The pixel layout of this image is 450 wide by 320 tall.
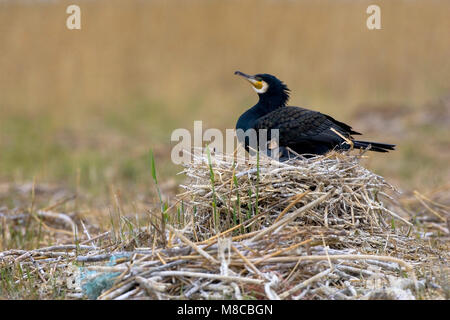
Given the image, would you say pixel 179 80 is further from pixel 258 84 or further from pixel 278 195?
pixel 278 195

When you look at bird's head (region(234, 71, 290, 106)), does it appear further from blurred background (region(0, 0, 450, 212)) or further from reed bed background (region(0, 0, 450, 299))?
blurred background (region(0, 0, 450, 212))

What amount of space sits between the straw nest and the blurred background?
797 centimetres

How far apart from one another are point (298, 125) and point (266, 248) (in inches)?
67.5

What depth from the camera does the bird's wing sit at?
16.4 ft

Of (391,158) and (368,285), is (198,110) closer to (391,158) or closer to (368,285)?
(391,158)

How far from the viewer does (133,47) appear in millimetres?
17312

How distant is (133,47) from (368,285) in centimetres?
1487

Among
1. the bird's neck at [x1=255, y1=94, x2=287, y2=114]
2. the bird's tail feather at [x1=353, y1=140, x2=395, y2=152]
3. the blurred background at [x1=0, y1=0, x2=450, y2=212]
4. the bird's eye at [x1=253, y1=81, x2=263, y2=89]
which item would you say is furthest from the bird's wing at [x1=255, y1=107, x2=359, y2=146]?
the blurred background at [x1=0, y1=0, x2=450, y2=212]

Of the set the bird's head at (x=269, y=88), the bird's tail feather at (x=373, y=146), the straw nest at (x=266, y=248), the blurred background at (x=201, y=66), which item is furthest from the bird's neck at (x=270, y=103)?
the blurred background at (x=201, y=66)

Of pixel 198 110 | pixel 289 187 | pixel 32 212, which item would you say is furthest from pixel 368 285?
pixel 198 110

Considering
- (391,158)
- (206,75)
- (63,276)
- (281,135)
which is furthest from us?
(206,75)

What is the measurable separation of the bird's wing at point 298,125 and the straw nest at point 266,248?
21.1 inches

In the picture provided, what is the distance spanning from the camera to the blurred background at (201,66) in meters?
13.7

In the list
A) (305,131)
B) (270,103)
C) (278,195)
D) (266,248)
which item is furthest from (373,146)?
(266,248)
